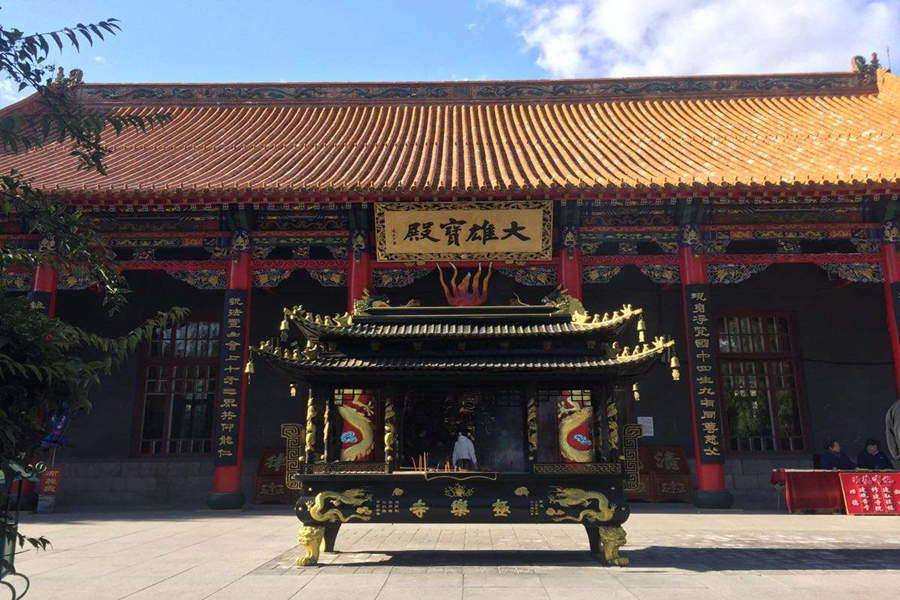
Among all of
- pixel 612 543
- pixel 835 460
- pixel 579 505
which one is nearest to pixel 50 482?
pixel 579 505

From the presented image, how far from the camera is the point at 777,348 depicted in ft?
38.8

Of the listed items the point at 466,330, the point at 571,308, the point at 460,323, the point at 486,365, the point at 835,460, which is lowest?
the point at 835,460

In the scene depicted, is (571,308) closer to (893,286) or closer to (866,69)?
(893,286)

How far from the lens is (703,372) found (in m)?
9.52

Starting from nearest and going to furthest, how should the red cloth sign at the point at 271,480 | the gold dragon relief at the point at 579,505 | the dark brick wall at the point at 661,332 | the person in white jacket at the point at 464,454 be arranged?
1. the gold dragon relief at the point at 579,505
2. the person in white jacket at the point at 464,454
3. the red cloth sign at the point at 271,480
4. the dark brick wall at the point at 661,332

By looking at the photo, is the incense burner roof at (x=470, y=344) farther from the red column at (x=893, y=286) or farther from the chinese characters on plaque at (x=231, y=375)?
the red column at (x=893, y=286)

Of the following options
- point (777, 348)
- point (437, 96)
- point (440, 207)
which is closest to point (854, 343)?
point (777, 348)

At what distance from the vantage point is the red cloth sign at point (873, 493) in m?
8.88

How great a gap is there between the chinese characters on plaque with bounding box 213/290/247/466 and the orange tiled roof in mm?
2014

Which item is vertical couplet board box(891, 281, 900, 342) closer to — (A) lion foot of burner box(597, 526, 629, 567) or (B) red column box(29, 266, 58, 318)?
(A) lion foot of burner box(597, 526, 629, 567)

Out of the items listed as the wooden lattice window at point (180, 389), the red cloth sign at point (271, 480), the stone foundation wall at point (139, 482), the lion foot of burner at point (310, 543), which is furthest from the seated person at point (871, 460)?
the wooden lattice window at point (180, 389)

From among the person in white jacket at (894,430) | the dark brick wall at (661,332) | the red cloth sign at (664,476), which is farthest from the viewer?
the dark brick wall at (661,332)

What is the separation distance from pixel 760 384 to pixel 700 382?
9.98 ft

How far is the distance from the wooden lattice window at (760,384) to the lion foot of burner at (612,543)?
693cm
